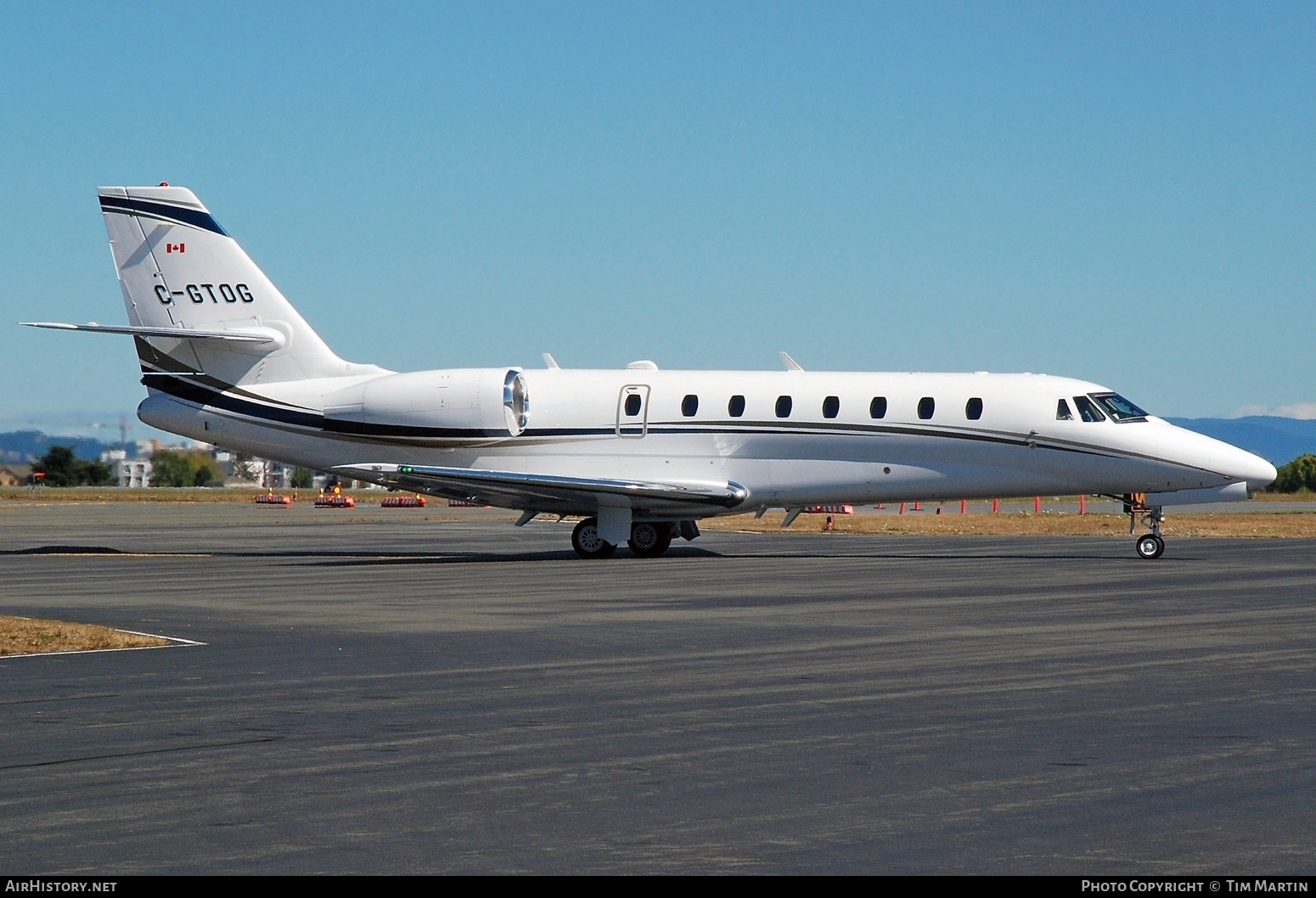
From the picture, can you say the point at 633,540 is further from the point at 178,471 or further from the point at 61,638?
the point at 178,471

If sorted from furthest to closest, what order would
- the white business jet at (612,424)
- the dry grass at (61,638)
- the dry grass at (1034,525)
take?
the dry grass at (1034,525), the white business jet at (612,424), the dry grass at (61,638)

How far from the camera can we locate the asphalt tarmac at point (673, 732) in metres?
6.66

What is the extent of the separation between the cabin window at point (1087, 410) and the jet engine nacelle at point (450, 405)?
389 inches

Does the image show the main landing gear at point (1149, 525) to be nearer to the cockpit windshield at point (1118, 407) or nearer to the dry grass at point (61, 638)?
the cockpit windshield at point (1118, 407)

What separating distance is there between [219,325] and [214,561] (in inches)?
188

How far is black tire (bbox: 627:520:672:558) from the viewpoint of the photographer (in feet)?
96.8

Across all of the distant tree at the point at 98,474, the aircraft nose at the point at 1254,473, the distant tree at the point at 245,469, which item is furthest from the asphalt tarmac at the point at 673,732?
the distant tree at the point at 245,469

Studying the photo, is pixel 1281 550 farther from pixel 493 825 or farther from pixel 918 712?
pixel 493 825

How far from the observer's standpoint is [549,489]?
2775 centimetres

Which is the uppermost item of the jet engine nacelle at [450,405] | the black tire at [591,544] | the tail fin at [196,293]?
the tail fin at [196,293]

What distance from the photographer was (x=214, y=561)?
28.6 m

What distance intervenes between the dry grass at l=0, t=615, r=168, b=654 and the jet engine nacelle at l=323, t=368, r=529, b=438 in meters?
14.0

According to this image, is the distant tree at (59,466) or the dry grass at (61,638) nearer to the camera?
the dry grass at (61,638)

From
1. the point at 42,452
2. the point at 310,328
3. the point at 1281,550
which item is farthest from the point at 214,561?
the point at 42,452
